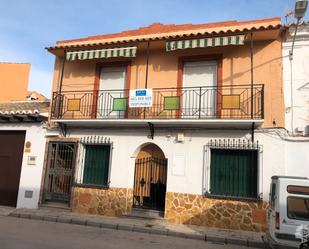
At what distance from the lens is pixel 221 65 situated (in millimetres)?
11406

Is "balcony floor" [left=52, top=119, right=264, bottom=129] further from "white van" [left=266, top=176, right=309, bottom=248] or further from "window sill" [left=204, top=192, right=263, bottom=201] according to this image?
"white van" [left=266, top=176, right=309, bottom=248]

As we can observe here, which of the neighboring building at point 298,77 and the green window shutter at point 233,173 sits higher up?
the neighboring building at point 298,77

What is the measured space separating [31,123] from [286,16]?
412 inches

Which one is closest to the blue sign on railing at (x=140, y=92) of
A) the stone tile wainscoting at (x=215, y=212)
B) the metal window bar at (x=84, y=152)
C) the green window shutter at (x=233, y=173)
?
the metal window bar at (x=84, y=152)

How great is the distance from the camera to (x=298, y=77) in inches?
416

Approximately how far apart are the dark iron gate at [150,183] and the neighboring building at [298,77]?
4.64 metres

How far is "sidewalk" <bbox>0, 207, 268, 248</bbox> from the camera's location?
8988 millimetres

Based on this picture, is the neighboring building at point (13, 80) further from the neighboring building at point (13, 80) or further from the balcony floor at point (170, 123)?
the balcony floor at point (170, 123)

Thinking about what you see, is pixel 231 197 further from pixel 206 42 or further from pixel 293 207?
pixel 206 42

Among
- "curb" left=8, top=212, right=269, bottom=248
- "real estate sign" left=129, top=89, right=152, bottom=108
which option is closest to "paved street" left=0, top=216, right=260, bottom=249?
"curb" left=8, top=212, right=269, bottom=248

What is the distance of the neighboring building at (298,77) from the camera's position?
1037 centimetres

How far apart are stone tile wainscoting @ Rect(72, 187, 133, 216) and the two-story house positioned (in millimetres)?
36

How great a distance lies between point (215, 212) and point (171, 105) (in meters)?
3.86

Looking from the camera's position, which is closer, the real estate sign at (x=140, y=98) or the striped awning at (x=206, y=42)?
the striped awning at (x=206, y=42)
